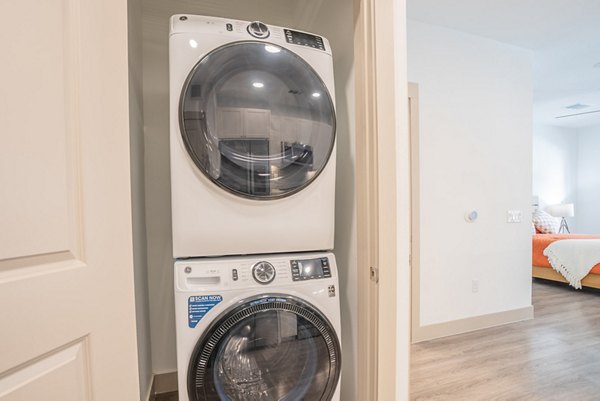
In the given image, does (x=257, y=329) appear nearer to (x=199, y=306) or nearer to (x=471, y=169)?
(x=199, y=306)

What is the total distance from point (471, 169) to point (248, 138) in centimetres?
233

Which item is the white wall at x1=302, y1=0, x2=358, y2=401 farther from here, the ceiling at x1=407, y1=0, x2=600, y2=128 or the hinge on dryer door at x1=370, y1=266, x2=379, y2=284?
the ceiling at x1=407, y1=0, x2=600, y2=128

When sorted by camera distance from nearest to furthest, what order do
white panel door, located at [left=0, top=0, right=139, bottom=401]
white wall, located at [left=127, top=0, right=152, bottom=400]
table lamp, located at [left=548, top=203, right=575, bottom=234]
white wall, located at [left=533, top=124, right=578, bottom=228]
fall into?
white panel door, located at [left=0, top=0, right=139, bottom=401], white wall, located at [left=127, top=0, right=152, bottom=400], table lamp, located at [left=548, top=203, right=575, bottom=234], white wall, located at [left=533, top=124, right=578, bottom=228]

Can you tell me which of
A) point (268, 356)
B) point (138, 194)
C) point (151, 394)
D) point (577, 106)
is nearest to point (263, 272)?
point (268, 356)

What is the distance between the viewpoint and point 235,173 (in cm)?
117

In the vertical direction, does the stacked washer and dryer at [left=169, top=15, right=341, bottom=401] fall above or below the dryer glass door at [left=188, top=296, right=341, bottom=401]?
above

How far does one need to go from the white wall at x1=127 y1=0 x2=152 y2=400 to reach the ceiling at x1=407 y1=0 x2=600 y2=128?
191 centimetres

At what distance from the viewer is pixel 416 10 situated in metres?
2.36

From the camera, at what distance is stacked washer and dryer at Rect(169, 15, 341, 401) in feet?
3.64

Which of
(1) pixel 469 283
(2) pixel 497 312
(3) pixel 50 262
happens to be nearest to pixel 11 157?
(3) pixel 50 262

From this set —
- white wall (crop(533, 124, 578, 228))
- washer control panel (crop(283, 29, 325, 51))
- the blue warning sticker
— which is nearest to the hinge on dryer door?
the blue warning sticker

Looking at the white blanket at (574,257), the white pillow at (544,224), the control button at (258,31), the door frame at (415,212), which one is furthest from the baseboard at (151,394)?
the white pillow at (544,224)

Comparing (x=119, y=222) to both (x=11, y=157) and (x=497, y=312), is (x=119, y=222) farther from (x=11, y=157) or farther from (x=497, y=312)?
(x=497, y=312)

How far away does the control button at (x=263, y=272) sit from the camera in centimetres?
117
